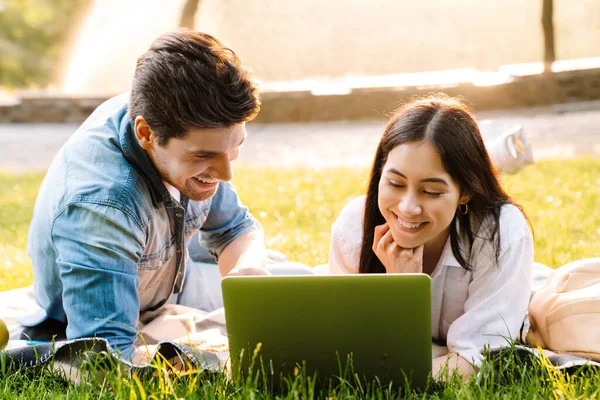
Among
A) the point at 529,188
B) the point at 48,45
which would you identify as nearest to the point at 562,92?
the point at 529,188

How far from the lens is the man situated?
2.82m

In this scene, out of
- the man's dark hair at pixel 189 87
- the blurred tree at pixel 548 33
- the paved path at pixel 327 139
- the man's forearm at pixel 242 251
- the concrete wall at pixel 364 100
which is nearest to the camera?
the man's dark hair at pixel 189 87

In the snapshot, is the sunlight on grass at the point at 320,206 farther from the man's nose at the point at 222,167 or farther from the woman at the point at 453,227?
the man's nose at the point at 222,167

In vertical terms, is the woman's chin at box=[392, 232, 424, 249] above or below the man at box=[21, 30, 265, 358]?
below

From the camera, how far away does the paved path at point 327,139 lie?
911 cm

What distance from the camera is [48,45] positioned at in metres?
28.2

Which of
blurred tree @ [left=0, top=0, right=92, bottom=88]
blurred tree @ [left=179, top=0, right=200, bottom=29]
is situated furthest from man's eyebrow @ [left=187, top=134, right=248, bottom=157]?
blurred tree @ [left=0, top=0, right=92, bottom=88]

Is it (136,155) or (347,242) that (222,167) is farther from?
(347,242)

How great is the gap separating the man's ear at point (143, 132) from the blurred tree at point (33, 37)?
2513 centimetres

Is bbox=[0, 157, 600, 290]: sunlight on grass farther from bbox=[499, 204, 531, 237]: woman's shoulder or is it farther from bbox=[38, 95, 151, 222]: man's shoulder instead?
bbox=[38, 95, 151, 222]: man's shoulder

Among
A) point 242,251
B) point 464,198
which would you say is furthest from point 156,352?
point 464,198

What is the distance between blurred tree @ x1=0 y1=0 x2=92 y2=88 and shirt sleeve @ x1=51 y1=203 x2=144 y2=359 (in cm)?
2528

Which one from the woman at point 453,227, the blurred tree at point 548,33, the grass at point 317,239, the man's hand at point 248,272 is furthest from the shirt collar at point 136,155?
the blurred tree at point 548,33

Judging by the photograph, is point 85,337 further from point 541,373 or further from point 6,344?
point 541,373
